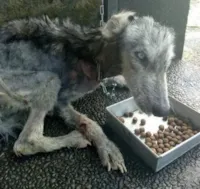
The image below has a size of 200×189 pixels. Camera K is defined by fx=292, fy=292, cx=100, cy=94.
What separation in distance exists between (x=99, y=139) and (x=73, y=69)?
428 mm

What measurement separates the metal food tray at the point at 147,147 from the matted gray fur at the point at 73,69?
8 cm

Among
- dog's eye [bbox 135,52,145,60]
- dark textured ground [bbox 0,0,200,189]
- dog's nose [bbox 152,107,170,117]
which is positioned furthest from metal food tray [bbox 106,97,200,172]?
dog's eye [bbox 135,52,145,60]

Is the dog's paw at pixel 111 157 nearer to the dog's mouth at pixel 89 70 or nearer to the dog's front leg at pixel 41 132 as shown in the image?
the dog's front leg at pixel 41 132

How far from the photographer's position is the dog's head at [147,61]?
4.58 ft

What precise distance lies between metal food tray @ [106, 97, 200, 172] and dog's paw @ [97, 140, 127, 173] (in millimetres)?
88

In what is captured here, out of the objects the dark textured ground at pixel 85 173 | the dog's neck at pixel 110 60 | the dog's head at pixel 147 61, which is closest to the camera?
the dark textured ground at pixel 85 173

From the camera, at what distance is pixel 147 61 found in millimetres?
1412

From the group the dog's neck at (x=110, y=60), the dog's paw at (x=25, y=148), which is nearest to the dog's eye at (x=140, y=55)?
the dog's neck at (x=110, y=60)

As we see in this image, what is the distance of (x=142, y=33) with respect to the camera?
1.44 meters

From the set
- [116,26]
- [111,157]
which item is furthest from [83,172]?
[116,26]

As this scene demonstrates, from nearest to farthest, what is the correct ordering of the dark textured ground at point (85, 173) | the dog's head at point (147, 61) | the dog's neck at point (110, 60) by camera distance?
the dark textured ground at point (85, 173) → the dog's head at point (147, 61) → the dog's neck at point (110, 60)

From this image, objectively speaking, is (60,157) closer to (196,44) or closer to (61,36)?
(61,36)

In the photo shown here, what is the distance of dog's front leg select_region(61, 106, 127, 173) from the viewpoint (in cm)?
136

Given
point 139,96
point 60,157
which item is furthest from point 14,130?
point 139,96
